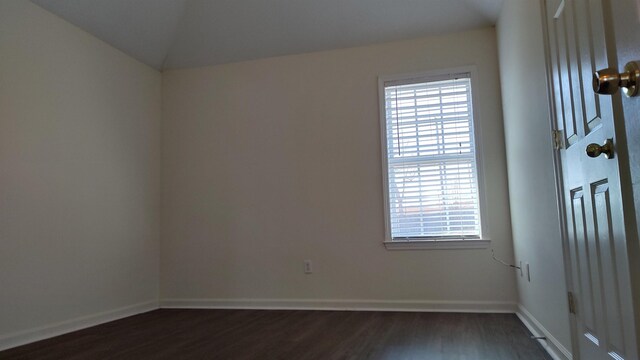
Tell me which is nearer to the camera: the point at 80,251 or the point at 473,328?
the point at 473,328

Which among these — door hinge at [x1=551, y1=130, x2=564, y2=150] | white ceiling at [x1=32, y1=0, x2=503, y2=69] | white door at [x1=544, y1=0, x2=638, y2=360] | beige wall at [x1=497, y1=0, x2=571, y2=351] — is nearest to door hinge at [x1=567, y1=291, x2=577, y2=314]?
white door at [x1=544, y1=0, x2=638, y2=360]

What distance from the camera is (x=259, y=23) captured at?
4.24 metres

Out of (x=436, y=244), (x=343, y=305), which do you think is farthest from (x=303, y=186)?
(x=436, y=244)

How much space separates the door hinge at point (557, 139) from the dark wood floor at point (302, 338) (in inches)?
46.9

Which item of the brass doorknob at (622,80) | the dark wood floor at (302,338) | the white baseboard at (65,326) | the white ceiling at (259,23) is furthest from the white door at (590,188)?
the white baseboard at (65,326)

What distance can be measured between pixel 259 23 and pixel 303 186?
5.17ft

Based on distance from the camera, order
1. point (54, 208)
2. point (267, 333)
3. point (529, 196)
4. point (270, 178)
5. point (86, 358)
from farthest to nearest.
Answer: point (270, 178) → point (54, 208) → point (267, 333) → point (529, 196) → point (86, 358)

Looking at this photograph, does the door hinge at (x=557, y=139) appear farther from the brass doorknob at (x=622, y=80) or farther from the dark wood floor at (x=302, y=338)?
the dark wood floor at (x=302, y=338)

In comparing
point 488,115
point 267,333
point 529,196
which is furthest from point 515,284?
point 267,333

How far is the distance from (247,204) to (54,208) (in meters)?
1.63

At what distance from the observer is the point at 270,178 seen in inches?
172

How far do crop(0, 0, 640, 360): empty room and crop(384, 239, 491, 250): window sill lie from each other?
0.7 inches

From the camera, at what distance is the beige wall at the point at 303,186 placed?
3.90 m

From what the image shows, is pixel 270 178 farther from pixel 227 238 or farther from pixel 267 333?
pixel 267 333
